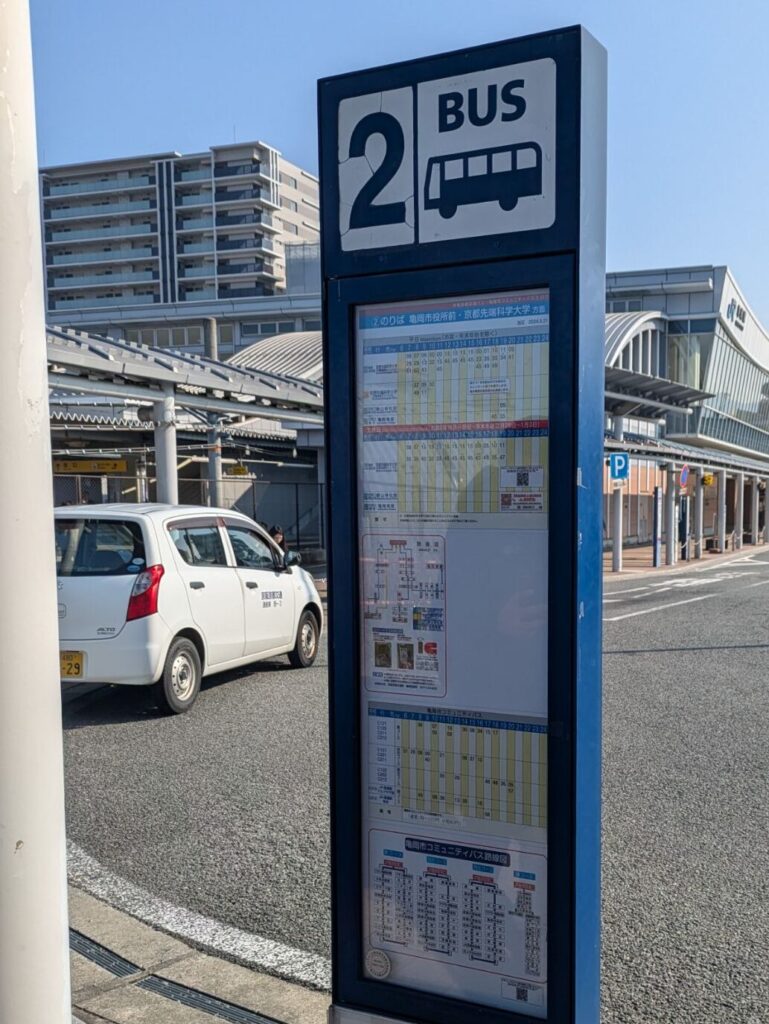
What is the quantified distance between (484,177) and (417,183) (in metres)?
0.20

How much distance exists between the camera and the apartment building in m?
90.7

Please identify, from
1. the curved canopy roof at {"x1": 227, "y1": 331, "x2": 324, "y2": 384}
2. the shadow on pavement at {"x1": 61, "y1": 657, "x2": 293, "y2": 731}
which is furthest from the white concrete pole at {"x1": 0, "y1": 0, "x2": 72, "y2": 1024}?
the curved canopy roof at {"x1": 227, "y1": 331, "x2": 324, "y2": 384}

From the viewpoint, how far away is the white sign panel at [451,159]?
8.43 ft

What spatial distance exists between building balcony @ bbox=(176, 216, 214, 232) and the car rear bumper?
88384 millimetres

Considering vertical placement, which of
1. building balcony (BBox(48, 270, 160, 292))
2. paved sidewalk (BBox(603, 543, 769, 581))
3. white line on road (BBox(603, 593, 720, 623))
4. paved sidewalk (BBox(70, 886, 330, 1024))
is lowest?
paved sidewalk (BBox(603, 543, 769, 581))

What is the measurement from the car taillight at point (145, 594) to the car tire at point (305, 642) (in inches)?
98.8

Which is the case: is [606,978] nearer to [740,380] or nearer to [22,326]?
[22,326]

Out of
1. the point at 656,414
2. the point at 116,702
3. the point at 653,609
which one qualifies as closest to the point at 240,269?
the point at 656,414

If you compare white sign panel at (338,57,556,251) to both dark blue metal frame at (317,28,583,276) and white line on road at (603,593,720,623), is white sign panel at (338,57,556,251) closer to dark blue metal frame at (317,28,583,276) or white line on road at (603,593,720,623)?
dark blue metal frame at (317,28,583,276)

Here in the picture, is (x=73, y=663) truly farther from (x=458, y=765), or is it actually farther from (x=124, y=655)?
(x=458, y=765)

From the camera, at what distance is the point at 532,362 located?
8.82 feet

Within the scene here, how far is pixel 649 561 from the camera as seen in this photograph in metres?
31.1

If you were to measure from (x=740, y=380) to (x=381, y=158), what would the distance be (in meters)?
73.6

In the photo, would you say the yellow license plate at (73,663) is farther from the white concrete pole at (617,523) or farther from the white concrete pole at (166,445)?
the white concrete pole at (617,523)
